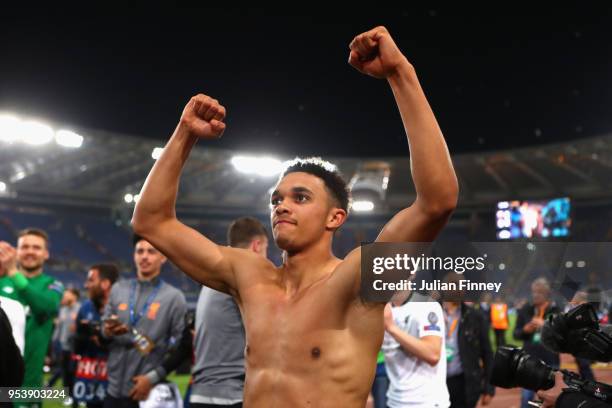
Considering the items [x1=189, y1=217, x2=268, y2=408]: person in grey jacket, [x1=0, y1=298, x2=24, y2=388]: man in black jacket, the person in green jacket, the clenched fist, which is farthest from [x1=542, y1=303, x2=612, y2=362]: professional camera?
the person in green jacket

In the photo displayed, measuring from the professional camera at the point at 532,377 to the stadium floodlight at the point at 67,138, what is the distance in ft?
61.2

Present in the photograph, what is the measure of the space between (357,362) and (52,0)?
1462 centimetres

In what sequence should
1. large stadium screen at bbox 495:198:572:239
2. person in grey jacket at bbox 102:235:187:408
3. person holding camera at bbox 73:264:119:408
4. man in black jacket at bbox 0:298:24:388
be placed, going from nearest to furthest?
1. man in black jacket at bbox 0:298:24:388
2. person in grey jacket at bbox 102:235:187:408
3. person holding camera at bbox 73:264:119:408
4. large stadium screen at bbox 495:198:572:239

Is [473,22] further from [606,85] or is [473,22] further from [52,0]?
[52,0]

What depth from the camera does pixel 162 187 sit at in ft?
6.94

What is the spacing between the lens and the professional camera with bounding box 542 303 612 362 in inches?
68.6

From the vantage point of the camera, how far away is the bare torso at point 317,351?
73.1 inches

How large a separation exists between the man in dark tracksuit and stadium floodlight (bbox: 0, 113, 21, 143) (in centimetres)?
1571

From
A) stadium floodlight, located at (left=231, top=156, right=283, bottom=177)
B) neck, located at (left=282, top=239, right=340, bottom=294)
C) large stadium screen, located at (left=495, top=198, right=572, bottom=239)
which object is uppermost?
stadium floodlight, located at (left=231, top=156, right=283, bottom=177)

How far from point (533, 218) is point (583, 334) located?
55.0 ft

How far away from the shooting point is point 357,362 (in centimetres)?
189

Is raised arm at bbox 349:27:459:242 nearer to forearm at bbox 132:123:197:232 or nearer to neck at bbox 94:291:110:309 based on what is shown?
forearm at bbox 132:123:197:232

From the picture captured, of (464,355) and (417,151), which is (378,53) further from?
(464,355)

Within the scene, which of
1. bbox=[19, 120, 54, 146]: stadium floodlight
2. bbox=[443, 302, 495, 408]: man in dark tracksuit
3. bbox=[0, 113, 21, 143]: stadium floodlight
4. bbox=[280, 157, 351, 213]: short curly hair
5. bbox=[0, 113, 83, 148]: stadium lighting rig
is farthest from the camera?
bbox=[19, 120, 54, 146]: stadium floodlight
